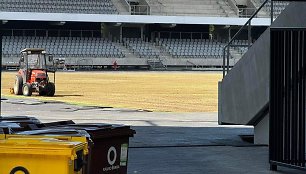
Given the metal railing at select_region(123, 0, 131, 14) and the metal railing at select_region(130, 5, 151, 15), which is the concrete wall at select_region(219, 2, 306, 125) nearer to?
the metal railing at select_region(130, 5, 151, 15)

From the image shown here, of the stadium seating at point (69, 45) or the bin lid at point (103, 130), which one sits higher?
the stadium seating at point (69, 45)

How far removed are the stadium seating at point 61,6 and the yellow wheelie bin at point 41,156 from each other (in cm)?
7159

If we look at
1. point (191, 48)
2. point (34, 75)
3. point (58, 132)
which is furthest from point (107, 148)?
point (191, 48)

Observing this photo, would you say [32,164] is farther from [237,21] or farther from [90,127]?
[237,21]

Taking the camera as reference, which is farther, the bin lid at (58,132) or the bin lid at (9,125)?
the bin lid at (9,125)

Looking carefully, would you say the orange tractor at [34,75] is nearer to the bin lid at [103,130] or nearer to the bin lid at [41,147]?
the bin lid at [103,130]

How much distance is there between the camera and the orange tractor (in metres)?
34.9

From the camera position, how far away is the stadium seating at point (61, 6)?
255 ft

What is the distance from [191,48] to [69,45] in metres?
14.0

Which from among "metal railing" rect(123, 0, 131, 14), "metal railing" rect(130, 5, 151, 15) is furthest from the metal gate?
"metal railing" rect(123, 0, 131, 14)

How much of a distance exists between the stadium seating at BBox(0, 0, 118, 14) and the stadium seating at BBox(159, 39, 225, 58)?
756cm

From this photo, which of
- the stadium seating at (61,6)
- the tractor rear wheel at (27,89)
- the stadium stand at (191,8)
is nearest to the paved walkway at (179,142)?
the tractor rear wheel at (27,89)

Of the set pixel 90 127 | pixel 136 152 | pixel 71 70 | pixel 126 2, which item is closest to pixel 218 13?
pixel 126 2

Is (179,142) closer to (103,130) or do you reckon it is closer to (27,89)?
(103,130)
